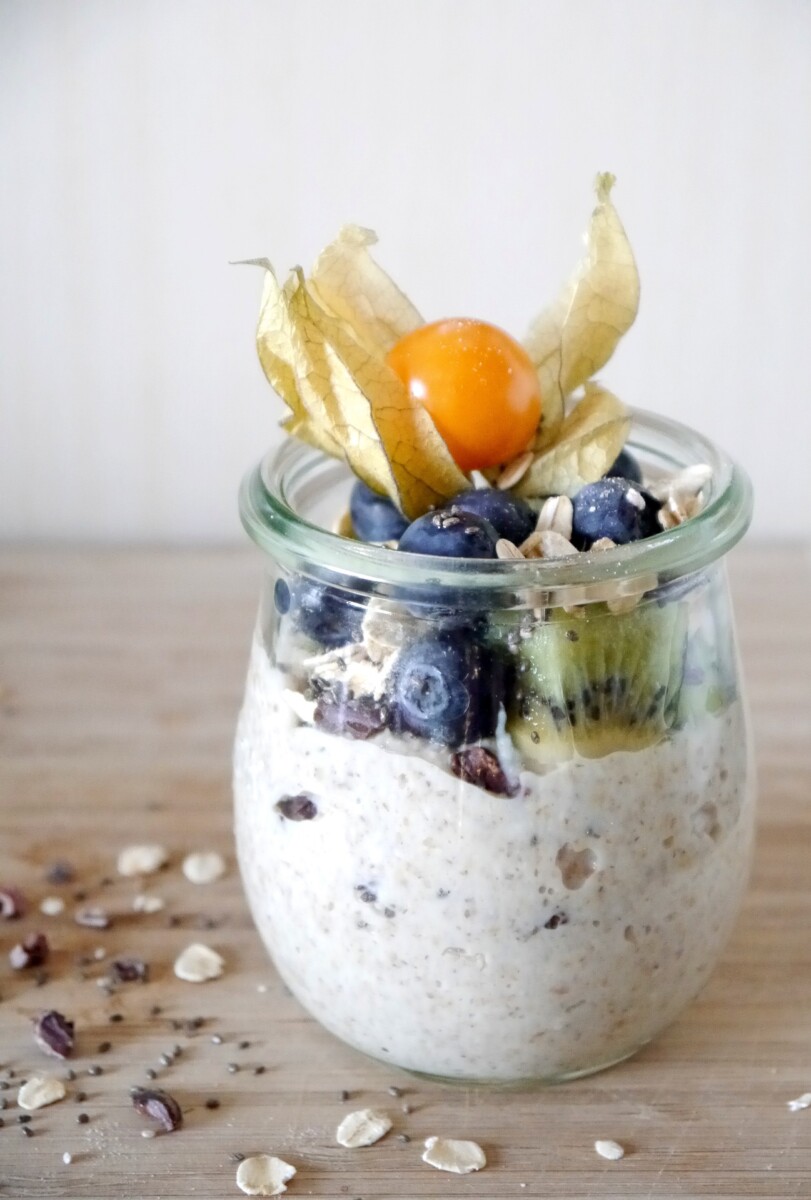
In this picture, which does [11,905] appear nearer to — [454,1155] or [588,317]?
[454,1155]

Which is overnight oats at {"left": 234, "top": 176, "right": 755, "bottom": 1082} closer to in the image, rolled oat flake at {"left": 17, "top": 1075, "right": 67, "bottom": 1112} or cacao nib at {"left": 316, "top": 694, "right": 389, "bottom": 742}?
cacao nib at {"left": 316, "top": 694, "right": 389, "bottom": 742}

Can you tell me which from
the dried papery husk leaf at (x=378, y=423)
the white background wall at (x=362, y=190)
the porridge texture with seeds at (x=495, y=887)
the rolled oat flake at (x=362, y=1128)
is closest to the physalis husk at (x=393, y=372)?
the dried papery husk leaf at (x=378, y=423)

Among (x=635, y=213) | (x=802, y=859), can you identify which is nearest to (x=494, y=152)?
(x=635, y=213)

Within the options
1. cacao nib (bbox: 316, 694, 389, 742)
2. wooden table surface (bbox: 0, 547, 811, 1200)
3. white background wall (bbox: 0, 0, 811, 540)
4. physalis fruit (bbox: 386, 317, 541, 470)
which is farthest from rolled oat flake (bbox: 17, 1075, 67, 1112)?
white background wall (bbox: 0, 0, 811, 540)

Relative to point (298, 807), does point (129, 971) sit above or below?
below

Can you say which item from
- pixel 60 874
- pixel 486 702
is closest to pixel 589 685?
pixel 486 702

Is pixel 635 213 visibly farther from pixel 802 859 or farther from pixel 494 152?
pixel 802 859
